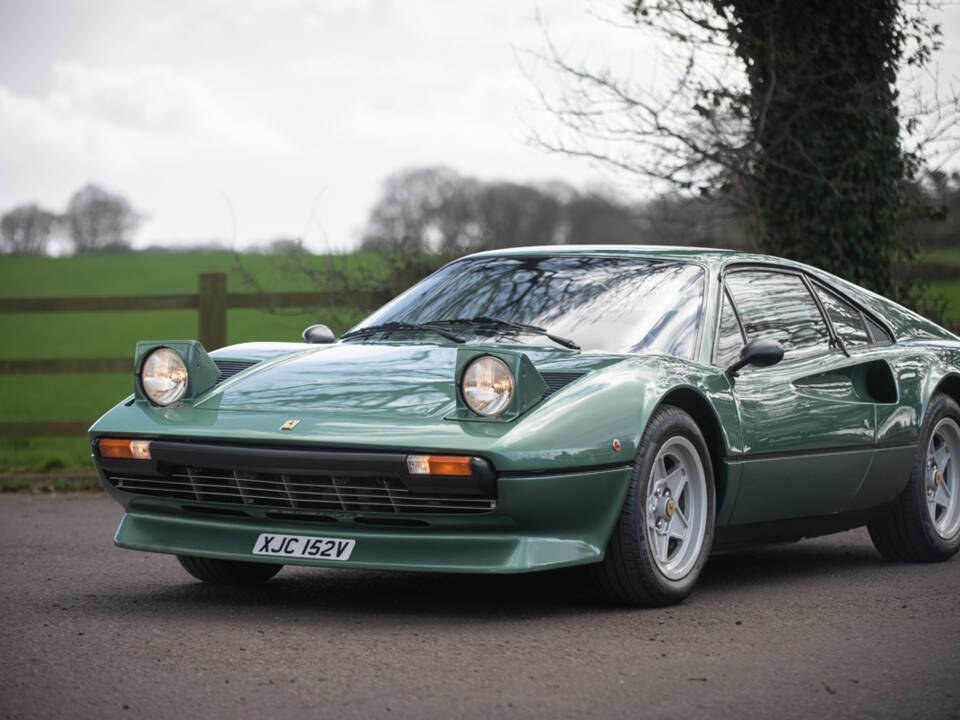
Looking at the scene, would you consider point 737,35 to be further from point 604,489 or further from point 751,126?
point 604,489

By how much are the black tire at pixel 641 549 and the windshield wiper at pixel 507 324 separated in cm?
51

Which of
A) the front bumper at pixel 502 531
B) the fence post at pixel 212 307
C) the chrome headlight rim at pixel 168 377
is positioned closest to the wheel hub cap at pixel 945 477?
the front bumper at pixel 502 531

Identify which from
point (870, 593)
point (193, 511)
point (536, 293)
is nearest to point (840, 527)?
point (870, 593)

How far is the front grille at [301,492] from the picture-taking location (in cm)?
428

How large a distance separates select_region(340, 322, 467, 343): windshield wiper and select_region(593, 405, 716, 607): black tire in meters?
0.90

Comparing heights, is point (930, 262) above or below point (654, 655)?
above

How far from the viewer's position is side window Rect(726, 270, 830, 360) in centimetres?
562

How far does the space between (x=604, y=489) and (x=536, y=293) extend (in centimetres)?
125

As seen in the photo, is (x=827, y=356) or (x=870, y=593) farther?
(x=827, y=356)

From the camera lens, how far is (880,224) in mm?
11258

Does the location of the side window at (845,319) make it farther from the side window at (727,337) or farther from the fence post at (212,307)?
the fence post at (212,307)

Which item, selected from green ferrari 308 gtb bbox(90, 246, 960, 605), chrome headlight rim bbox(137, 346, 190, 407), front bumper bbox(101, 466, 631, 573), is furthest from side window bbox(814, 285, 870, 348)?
chrome headlight rim bbox(137, 346, 190, 407)

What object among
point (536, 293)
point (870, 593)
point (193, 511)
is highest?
point (536, 293)

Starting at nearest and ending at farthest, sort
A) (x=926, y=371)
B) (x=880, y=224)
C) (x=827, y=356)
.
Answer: (x=827, y=356), (x=926, y=371), (x=880, y=224)
